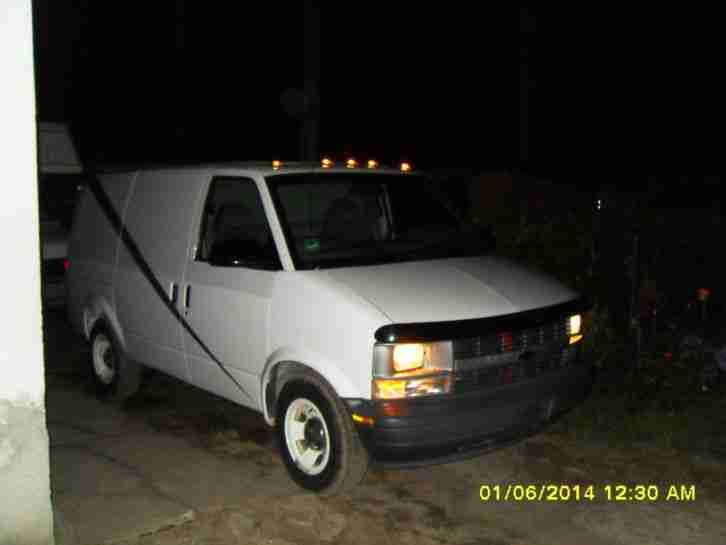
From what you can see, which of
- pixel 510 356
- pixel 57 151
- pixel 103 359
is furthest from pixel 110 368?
pixel 57 151

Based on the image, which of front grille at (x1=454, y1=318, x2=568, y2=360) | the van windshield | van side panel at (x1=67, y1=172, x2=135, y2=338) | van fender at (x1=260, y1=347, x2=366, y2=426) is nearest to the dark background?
the van windshield

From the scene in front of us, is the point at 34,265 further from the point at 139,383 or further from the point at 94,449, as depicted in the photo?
the point at 139,383

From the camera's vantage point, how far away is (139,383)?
6914mm

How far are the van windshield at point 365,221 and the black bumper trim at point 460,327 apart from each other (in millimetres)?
807

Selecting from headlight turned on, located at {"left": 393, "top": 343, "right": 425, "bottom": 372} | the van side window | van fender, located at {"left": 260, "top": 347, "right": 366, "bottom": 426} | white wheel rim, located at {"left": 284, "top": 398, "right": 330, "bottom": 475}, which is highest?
the van side window

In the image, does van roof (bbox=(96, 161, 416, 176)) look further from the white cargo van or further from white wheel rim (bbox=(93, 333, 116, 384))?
white wheel rim (bbox=(93, 333, 116, 384))

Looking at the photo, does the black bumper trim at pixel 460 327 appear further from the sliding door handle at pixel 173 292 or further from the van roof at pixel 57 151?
the van roof at pixel 57 151

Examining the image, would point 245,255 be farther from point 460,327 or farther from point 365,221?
point 460,327

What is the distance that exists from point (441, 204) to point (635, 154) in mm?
15469

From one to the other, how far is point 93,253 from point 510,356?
379 centimetres

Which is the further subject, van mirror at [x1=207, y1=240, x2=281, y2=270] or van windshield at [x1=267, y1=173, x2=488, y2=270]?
van windshield at [x1=267, y1=173, x2=488, y2=270]

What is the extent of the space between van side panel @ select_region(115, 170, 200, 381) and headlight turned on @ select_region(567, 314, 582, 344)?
103 inches

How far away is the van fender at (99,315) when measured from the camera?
6.60 metres

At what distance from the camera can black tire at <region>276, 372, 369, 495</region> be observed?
15.5 ft
